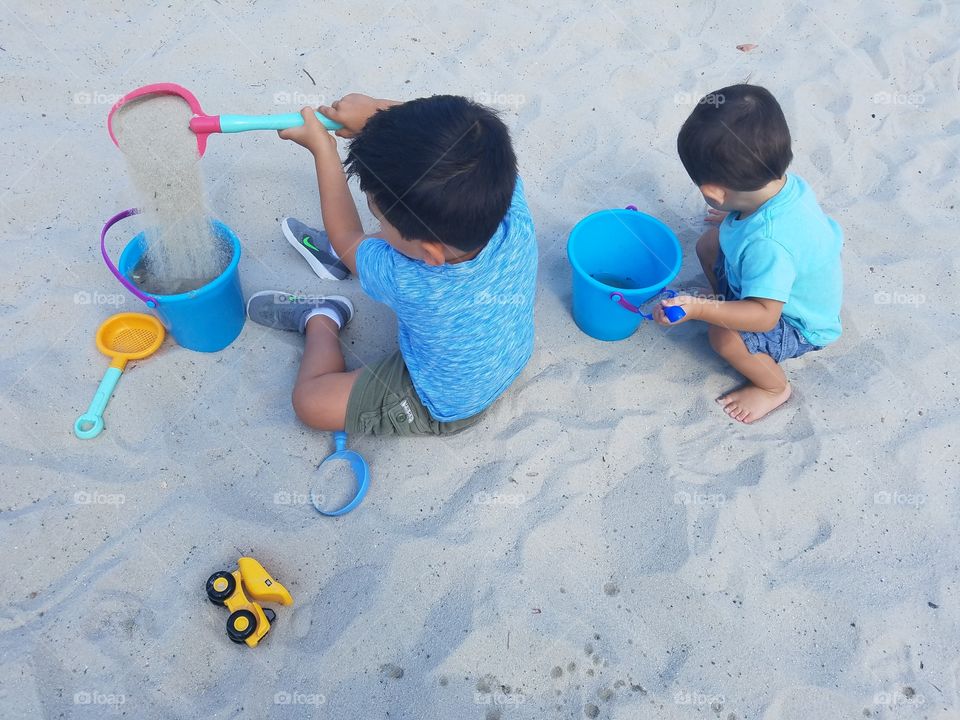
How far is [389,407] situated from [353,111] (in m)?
0.79

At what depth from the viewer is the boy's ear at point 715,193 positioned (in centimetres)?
179

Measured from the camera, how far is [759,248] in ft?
5.85

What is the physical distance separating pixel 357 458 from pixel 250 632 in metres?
0.52

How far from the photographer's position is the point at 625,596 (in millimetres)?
1699

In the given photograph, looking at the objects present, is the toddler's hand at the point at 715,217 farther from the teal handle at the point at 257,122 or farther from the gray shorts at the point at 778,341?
the teal handle at the point at 257,122

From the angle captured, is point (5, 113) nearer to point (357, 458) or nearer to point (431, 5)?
point (431, 5)

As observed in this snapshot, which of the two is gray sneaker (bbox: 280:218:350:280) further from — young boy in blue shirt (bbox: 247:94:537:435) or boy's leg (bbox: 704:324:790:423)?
boy's leg (bbox: 704:324:790:423)

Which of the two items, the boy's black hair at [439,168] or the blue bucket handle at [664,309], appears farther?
the blue bucket handle at [664,309]

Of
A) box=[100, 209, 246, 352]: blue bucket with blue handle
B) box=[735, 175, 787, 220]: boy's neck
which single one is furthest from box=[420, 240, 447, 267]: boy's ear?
box=[735, 175, 787, 220]: boy's neck

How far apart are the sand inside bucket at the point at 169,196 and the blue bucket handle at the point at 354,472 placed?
605mm

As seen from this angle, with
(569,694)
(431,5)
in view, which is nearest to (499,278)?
(569,694)

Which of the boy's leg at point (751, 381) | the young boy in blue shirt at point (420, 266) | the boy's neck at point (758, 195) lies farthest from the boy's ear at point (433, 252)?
the boy's leg at point (751, 381)

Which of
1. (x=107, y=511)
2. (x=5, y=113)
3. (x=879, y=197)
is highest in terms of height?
(x=879, y=197)

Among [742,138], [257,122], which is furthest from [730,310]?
[257,122]
